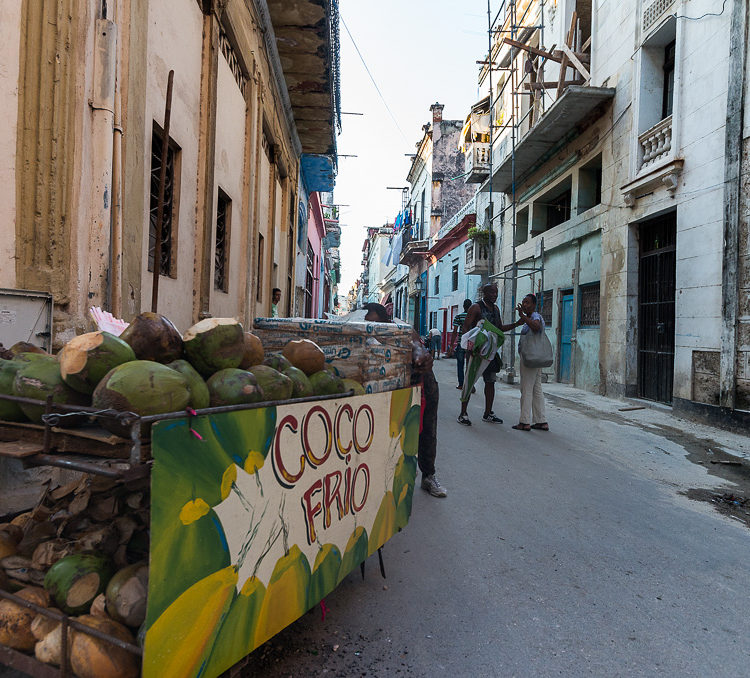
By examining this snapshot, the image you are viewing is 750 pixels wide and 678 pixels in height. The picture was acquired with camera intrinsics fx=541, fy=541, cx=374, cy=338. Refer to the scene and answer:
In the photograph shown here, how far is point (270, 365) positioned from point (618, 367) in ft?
32.7

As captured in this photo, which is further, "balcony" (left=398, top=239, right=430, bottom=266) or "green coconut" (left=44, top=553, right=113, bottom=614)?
"balcony" (left=398, top=239, right=430, bottom=266)

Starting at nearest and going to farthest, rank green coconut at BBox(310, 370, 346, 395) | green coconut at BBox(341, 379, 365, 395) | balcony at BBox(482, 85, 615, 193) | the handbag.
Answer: green coconut at BBox(310, 370, 346, 395)
green coconut at BBox(341, 379, 365, 395)
the handbag
balcony at BBox(482, 85, 615, 193)

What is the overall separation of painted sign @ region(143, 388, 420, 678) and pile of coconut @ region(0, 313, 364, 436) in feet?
0.48

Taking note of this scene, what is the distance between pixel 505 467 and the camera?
507 cm

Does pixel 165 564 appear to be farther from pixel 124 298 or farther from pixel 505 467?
pixel 505 467

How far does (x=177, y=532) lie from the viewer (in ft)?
4.54

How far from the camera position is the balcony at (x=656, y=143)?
30.2 ft

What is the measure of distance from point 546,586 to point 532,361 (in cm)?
405

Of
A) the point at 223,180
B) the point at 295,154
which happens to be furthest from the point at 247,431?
the point at 295,154

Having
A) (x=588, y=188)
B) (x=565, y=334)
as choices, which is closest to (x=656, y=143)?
(x=588, y=188)

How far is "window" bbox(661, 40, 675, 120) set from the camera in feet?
32.9

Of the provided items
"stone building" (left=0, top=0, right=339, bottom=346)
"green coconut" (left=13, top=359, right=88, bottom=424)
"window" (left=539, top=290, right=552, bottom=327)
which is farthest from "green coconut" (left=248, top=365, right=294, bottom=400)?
"window" (left=539, top=290, right=552, bottom=327)

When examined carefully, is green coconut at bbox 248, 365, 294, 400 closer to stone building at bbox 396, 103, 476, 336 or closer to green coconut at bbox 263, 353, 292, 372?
green coconut at bbox 263, 353, 292, 372

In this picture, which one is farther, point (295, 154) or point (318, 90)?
point (295, 154)
